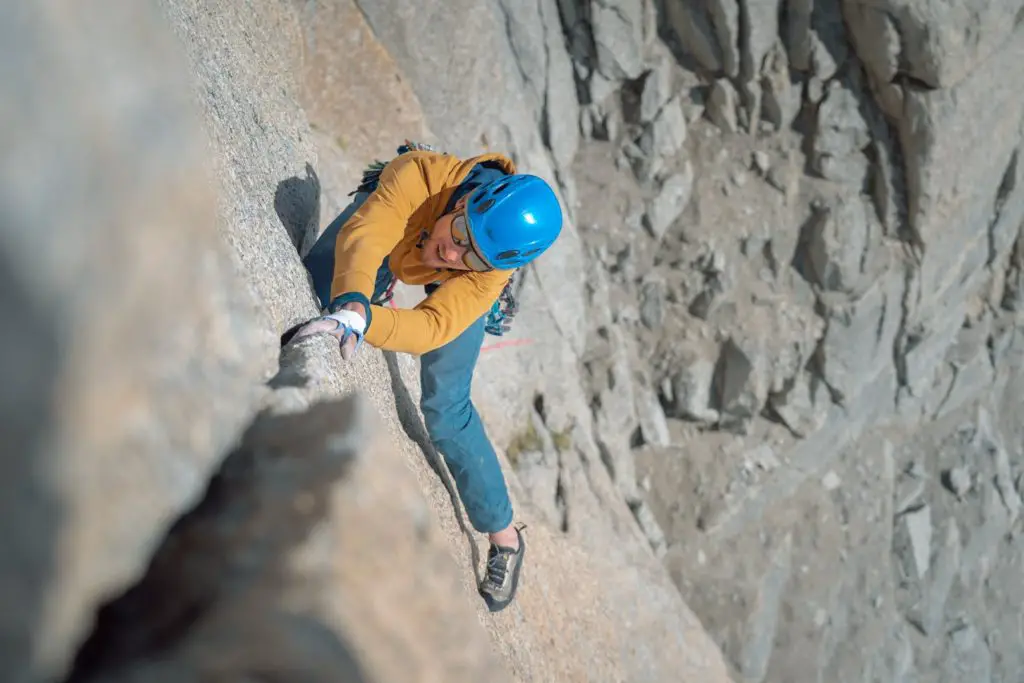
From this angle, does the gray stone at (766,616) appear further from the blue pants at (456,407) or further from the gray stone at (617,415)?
the blue pants at (456,407)

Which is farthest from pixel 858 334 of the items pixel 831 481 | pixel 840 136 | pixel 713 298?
pixel 840 136

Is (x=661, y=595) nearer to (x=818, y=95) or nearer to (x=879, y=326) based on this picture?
(x=879, y=326)

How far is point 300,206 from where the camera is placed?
4504 mm

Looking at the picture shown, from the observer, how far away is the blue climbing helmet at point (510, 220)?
11.2 feet

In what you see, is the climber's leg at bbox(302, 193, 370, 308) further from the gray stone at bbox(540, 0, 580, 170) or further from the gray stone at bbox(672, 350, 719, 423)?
the gray stone at bbox(672, 350, 719, 423)

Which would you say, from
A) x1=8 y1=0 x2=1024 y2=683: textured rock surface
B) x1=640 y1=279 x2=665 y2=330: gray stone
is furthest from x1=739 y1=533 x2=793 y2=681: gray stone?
x1=640 y1=279 x2=665 y2=330: gray stone

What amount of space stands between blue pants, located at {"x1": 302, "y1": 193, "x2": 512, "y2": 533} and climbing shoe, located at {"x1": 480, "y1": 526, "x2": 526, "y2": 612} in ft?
1.24

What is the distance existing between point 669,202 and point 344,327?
766 cm

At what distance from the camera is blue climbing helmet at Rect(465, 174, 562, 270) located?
3.40 m

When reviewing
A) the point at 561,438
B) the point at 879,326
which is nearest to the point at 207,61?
the point at 561,438

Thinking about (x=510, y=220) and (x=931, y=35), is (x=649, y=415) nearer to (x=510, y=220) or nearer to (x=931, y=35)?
(x=931, y=35)

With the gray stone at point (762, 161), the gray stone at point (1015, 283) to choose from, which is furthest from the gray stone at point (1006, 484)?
the gray stone at point (762, 161)

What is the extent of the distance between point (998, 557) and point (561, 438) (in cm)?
791

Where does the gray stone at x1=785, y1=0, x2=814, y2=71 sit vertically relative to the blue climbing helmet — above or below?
above
